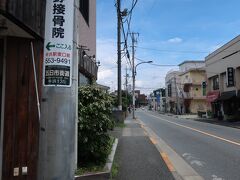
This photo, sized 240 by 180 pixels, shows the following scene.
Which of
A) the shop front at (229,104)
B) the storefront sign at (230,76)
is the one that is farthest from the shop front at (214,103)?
the storefront sign at (230,76)

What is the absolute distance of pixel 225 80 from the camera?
45375 mm

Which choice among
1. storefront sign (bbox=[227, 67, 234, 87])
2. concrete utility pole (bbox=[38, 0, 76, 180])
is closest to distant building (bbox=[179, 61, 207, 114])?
storefront sign (bbox=[227, 67, 234, 87])

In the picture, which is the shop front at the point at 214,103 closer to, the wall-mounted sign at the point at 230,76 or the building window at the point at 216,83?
the building window at the point at 216,83

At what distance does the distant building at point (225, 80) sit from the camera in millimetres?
40562

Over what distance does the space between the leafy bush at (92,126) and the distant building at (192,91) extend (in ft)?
238

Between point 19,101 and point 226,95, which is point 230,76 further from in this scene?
point 19,101

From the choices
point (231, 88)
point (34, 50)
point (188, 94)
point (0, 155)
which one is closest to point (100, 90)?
point (34, 50)

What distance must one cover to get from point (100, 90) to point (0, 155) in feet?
9.94

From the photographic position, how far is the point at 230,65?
139 ft

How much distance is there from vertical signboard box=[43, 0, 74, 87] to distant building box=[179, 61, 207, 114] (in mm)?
77319

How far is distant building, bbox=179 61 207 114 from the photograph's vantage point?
79.7 meters

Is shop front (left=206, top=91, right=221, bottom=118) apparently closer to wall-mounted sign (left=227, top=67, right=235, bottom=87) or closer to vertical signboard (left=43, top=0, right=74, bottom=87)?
wall-mounted sign (left=227, top=67, right=235, bottom=87)

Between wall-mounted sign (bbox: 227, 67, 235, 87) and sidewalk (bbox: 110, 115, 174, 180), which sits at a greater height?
wall-mounted sign (bbox: 227, 67, 235, 87)

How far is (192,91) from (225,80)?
3636cm
